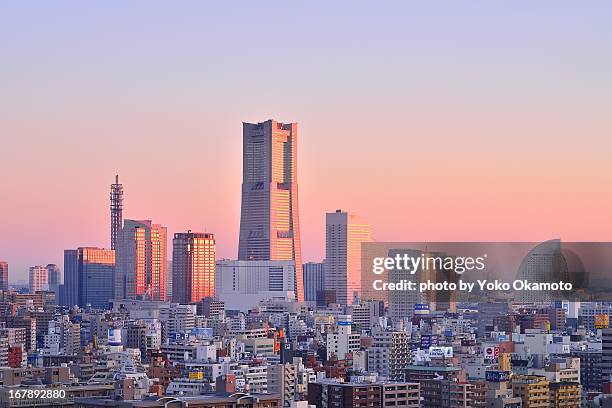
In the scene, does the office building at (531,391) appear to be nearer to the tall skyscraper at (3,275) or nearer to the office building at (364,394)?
the office building at (364,394)

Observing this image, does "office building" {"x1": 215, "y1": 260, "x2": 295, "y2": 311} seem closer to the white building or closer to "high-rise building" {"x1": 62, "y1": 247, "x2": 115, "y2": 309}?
"high-rise building" {"x1": 62, "y1": 247, "x2": 115, "y2": 309}

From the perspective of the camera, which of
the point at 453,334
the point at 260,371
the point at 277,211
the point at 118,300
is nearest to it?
the point at 260,371

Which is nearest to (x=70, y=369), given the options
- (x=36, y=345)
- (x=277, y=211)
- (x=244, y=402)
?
(x=244, y=402)

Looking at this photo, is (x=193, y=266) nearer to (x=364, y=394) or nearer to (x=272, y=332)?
(x=272, y=332)

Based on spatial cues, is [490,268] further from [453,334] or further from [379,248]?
[453,334]

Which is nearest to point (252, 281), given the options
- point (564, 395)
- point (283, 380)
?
point (283, 380)

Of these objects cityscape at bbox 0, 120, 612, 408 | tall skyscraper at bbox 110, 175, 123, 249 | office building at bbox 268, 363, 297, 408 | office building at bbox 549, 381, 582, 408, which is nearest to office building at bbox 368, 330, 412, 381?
cityscape at bbox 0, 120, 612, 408
